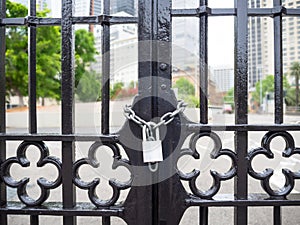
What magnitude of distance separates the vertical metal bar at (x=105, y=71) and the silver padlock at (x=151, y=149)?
0.41 feet

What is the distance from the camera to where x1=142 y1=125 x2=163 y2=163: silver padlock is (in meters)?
0.84

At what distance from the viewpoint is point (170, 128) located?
867 mm

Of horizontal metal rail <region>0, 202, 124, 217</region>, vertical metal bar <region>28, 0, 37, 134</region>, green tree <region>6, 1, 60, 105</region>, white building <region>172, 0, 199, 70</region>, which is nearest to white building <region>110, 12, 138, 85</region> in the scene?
white building <region>172, 0, 199, 70</region>

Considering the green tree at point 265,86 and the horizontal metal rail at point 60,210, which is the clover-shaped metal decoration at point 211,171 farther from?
the green tree at point 265,86

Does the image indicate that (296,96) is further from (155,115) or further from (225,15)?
(155,115)

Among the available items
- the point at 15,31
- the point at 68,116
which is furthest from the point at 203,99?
the point at 15,31

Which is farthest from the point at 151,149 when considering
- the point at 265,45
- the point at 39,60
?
the point at 39,60

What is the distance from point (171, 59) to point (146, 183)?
35 cm

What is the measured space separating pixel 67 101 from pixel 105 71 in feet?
0.45

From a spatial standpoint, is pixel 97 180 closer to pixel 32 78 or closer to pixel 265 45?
pixel 32 78

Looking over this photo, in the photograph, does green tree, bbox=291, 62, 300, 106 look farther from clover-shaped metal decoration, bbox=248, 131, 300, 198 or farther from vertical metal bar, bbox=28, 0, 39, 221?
vertical metal bar, bbox=28, 0, 39, 221

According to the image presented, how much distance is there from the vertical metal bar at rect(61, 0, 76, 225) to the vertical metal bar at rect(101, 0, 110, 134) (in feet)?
0.29

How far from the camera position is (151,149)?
0.84 meters

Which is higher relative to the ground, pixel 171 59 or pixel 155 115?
pixel 171 59
